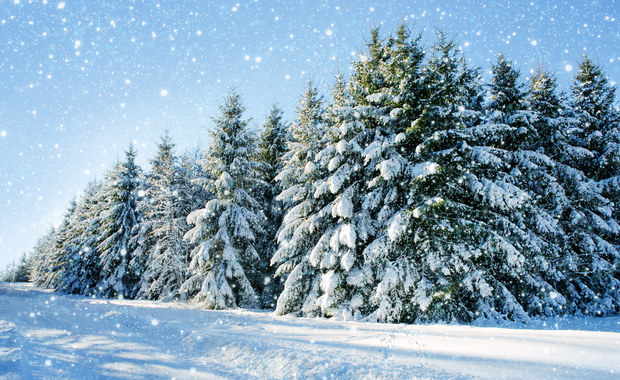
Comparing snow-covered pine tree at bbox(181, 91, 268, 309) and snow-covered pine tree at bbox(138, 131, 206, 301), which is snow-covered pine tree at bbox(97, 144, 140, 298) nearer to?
snow-covered pine tree at bbox(138, 131, 206, 301)

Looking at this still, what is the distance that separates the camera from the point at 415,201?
11547 mm

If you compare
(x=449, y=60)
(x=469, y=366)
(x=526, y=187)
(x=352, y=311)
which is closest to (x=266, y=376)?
(x=469, y=366)

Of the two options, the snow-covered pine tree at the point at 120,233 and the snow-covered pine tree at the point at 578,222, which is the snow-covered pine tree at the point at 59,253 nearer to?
the snow-covered pine tree at the point at 120,233

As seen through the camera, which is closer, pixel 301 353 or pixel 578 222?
pixel 301 353

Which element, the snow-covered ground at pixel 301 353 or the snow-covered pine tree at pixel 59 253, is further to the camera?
the snow-covered pine tree at pixel 59 253

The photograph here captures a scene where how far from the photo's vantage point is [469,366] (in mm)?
4609

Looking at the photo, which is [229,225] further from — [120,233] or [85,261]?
[85,261]

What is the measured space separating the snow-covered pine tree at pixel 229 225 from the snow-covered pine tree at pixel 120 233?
1049 cm

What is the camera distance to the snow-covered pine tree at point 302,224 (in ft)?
45.9

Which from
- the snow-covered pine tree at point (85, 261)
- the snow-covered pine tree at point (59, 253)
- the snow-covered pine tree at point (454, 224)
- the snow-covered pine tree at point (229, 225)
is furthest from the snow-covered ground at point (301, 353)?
the snow-covered pine tree at point (59, 253)

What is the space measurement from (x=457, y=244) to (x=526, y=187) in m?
8.05

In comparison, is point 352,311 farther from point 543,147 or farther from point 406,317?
point 543,147

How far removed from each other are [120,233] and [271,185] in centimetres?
1488

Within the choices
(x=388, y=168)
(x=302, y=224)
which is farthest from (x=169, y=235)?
(x=388, y=168)
